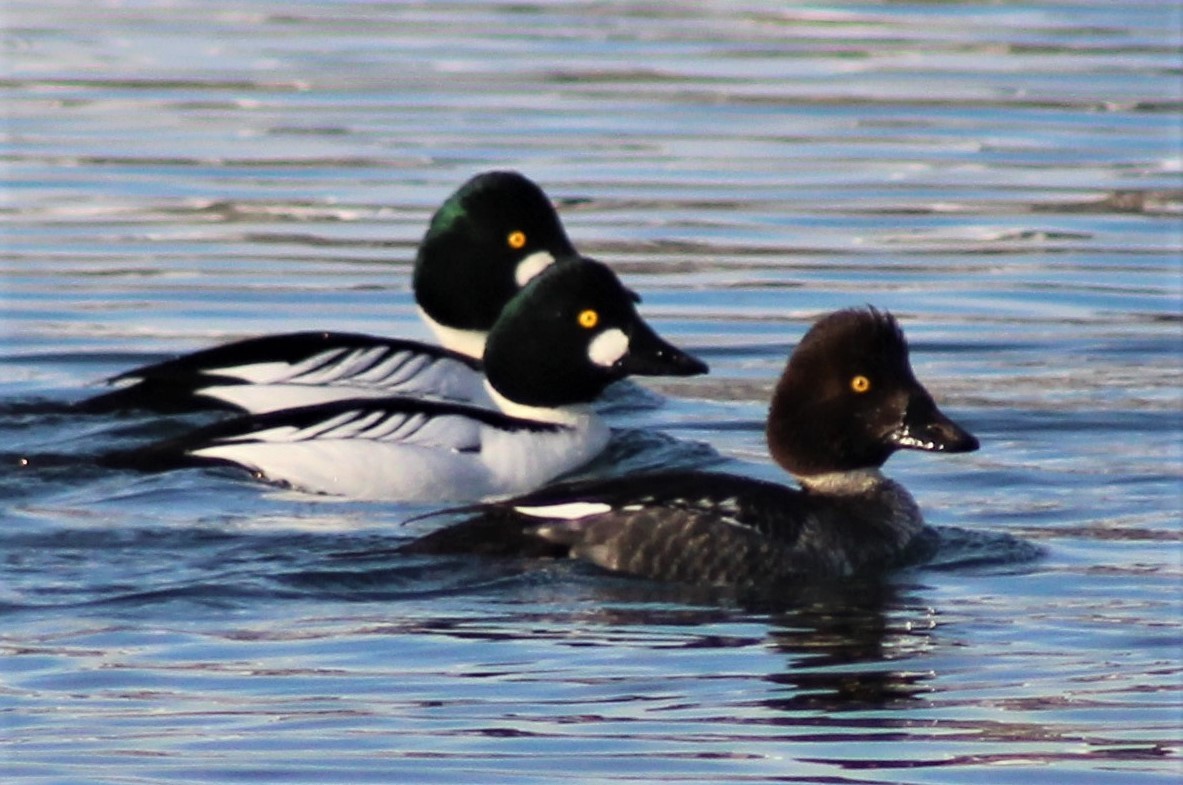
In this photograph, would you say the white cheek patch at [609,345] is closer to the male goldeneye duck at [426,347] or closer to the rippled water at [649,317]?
the rippled water at [649,317]

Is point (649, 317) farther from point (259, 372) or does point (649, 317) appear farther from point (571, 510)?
point (571, 510)

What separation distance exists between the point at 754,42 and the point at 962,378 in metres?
10.1

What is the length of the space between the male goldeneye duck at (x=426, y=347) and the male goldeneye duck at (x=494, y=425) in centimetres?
57

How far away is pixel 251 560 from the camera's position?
32.0ft

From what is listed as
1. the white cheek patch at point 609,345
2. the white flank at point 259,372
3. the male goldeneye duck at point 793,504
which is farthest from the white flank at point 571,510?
the white flank at point 259,372

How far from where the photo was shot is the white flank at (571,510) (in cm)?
979

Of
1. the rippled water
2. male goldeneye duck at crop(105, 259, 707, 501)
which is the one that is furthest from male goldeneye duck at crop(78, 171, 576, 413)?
male goldeneye duck at crop(105, 259, 707, 501)

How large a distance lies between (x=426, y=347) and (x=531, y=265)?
90 cm

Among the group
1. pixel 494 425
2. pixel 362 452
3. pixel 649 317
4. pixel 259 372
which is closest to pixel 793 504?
pixel 494 425

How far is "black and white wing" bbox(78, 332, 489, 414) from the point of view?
1225cm

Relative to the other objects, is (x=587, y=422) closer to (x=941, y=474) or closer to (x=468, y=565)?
(x=941, y=474)

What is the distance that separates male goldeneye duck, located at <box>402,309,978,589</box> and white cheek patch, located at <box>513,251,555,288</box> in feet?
10.1

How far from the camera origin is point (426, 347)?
12617 mm

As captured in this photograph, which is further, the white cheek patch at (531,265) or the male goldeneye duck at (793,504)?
the white cheek patch at (531,265)
